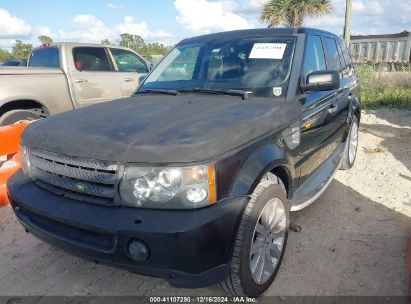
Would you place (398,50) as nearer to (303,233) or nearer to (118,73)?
(118,73)

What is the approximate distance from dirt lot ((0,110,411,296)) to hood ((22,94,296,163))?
3.79 ft

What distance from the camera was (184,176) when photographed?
2.10m

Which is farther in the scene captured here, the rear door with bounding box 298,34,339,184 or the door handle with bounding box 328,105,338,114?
the door handle with bounding box 328,105,338,114

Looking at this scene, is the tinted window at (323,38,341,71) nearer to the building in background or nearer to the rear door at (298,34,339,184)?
the rear door at (298,34,339,184)

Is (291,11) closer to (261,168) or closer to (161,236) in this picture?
(261,168)

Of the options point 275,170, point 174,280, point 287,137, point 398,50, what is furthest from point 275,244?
point 398,50

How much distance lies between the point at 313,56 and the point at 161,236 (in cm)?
262

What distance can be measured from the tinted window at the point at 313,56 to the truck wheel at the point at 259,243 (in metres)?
1.30

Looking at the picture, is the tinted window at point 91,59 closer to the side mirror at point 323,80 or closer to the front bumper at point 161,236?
the side mirror at point 323,80

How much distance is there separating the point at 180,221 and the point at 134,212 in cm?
29

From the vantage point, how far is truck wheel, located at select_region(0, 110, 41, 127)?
17.7 feet

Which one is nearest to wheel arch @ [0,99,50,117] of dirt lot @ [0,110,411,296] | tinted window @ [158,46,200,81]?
dirt lot @ [0,110,411,296]

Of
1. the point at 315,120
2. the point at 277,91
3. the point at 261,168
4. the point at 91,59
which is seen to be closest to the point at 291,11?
the point at 91,59

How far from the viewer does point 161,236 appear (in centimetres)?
201
